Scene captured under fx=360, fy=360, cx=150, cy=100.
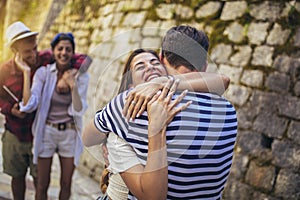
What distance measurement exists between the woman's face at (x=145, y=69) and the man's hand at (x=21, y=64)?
1.49m

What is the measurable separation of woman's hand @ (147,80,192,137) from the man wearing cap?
4.65 ft

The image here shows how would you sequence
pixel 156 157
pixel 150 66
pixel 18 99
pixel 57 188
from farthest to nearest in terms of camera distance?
pixel 57 188
pixel 18 99
pixel 150 66
pixel 156 157

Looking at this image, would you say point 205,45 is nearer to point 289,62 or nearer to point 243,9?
point 289,62

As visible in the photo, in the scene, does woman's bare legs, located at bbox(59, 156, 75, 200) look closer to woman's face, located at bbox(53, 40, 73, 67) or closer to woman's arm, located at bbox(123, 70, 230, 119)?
woman's face, located at bbox(53, 40, 73, 67)

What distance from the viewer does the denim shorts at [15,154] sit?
2932 mm

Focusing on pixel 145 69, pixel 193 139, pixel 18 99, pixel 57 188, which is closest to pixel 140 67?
pixel 145 69

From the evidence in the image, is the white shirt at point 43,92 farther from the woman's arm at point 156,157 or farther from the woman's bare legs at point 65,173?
the woman's arm at point 156,157

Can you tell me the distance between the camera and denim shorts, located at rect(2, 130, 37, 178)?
9.62 feet

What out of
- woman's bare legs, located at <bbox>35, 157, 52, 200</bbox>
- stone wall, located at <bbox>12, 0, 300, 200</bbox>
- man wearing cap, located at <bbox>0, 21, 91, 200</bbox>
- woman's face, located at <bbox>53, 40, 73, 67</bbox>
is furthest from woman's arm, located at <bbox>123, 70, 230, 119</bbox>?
woman's bare legs, located at <bbox>35, 157, 52, 200</bbox>

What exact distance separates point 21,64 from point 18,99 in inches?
10.6

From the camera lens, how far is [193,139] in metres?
1.22

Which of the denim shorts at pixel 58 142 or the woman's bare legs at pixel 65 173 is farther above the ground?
the denim shorts at pixel 58 142

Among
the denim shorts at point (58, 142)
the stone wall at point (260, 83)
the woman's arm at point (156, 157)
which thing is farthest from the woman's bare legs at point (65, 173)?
the woman's arm at point (156, 157)

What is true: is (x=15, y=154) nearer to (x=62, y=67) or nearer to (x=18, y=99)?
(x=18, y=99)
